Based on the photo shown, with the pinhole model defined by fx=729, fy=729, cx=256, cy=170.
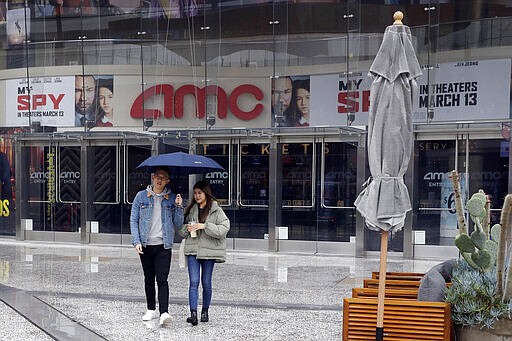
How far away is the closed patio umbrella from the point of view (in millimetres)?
Answer: 6273

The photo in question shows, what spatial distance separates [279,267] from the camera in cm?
1400

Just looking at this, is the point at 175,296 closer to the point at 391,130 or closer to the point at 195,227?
the point at 195,227

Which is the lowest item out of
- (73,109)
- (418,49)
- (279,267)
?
(279,267)

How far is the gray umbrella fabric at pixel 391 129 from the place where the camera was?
6277 millimetres

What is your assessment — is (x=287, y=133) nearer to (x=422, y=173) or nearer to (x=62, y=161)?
(x=422, y=173)

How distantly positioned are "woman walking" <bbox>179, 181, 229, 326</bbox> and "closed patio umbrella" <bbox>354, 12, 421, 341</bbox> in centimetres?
242

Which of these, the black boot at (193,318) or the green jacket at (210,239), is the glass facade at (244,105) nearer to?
the green jacket at (210,239)

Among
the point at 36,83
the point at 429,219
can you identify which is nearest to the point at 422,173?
the point at 429,219

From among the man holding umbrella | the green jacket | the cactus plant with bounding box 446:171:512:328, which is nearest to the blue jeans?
the green jacket

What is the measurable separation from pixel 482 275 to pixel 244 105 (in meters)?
10.8

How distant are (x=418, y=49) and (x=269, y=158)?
410 cm

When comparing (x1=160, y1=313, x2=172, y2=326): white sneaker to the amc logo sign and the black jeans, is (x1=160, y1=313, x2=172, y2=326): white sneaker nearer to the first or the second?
the black jeans

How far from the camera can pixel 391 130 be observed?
247 inches

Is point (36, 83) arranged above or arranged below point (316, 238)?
above
